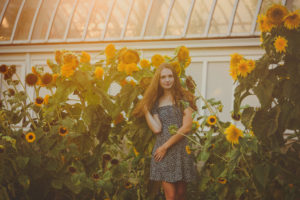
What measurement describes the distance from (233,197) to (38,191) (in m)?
1.77

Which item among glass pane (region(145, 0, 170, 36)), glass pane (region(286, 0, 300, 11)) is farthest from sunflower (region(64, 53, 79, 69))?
glass pane (region(286, 0, 300, 11))

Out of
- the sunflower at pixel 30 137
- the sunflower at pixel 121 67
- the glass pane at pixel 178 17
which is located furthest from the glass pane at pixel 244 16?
the sunflower at pixel 30 137

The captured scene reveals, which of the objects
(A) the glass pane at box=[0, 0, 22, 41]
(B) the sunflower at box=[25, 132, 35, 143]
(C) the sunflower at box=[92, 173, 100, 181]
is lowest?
(C) the sunflower at box=[92, 173, 100, 181]

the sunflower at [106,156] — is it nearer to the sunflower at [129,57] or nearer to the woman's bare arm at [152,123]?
the woman's bare arm at [152,123]

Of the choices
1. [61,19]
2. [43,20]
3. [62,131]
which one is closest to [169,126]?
[62,131]

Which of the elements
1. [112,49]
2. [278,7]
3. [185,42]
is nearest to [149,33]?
[185,42]

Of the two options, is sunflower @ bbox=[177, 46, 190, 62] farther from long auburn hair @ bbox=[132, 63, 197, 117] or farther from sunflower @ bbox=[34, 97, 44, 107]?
sunflower @ bbox=[34, 97, 44, 107]

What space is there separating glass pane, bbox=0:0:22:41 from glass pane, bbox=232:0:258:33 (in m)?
4.73

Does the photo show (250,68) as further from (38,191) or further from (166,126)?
(38,191)

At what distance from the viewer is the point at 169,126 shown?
2.99 meters

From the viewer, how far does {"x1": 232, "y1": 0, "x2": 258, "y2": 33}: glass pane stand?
5.55 m

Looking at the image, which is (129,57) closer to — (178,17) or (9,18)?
(178,17)

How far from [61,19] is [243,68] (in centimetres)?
565

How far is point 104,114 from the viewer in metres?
3.02
